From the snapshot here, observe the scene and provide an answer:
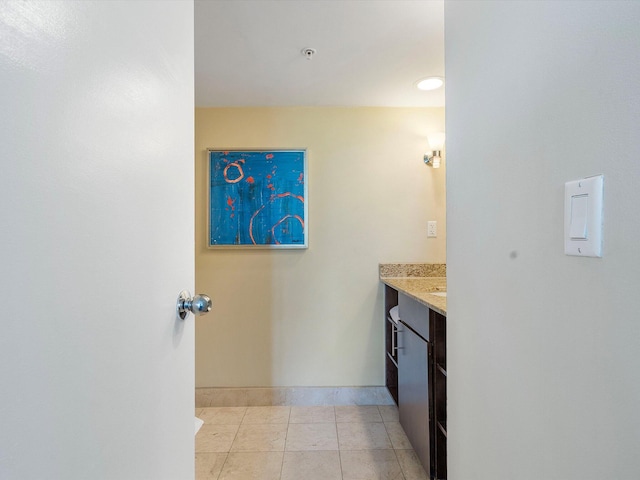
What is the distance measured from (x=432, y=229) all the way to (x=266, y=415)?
1877mm

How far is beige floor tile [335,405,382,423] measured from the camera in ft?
7.57

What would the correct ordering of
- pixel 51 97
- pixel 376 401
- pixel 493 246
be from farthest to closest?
pixel 376 401, pixel 493 246, pixel 51 97

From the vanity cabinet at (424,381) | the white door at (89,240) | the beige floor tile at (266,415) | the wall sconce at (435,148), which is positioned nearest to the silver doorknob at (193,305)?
the white door at (89,240)

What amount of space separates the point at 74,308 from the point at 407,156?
8.27 ft

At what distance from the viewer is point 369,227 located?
8.59 ft

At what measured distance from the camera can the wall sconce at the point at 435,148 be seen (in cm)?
254

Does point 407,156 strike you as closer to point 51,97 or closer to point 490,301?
point 490,301

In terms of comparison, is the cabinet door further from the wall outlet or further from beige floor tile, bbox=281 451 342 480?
the wall outlet

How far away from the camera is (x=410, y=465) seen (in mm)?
1824

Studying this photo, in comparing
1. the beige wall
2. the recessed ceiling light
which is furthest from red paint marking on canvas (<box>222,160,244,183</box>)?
the recessed ceiling light

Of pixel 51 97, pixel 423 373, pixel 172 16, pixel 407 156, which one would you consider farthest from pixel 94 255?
pixel 407 156

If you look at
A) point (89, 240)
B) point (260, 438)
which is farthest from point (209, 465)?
point (89, 240)

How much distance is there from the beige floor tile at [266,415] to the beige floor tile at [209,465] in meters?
0.40

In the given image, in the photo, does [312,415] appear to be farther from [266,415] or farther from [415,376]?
[415,376]
